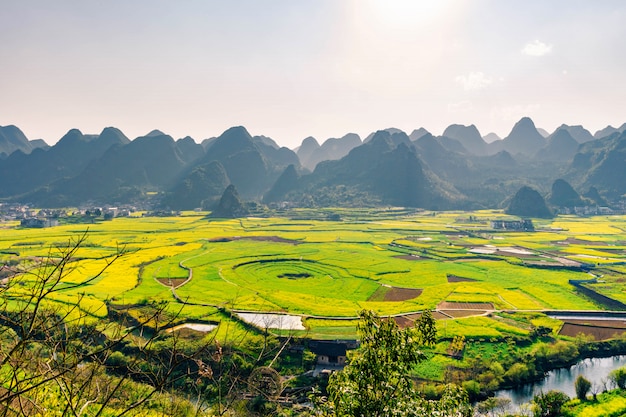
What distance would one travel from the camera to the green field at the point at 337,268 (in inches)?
1479

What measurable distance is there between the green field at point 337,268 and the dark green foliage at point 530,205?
23.4 metres

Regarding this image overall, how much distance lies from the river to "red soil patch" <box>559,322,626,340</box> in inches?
91.4

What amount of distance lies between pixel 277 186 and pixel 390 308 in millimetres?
144706

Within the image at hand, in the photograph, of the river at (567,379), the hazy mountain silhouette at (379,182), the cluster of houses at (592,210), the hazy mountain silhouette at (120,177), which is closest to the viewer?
the river at (567,379)

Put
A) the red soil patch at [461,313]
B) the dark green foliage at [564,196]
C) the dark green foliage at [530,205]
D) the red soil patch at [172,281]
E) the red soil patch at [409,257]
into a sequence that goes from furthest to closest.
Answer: the dark green foliage at [564,196] → the dark green foliage at [530,205] → the red soil patch at [409,257] → the red soil patch at [172,281] → the red soil patch at [461,313]

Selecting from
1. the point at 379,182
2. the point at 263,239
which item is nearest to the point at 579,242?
the point at 263,239

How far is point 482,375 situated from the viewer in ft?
80.6

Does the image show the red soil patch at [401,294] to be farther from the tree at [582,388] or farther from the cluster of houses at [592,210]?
the cluster of houses at [592,210]

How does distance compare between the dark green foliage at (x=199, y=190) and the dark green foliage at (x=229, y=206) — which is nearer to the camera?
the dark green foliage at (x=229, y=206)

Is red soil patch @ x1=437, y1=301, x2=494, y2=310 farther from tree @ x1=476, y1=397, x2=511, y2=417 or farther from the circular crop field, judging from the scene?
the circular crop field

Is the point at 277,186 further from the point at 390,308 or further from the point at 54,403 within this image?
the point at 54,403

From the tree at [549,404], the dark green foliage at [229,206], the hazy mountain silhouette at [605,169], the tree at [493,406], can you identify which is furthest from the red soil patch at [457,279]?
the hazy mountain silhouette at [605,169]

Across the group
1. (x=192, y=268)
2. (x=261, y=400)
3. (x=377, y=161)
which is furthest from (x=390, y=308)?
A: (x=377, y=161)

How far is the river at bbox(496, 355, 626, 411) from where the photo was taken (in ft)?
78.3
